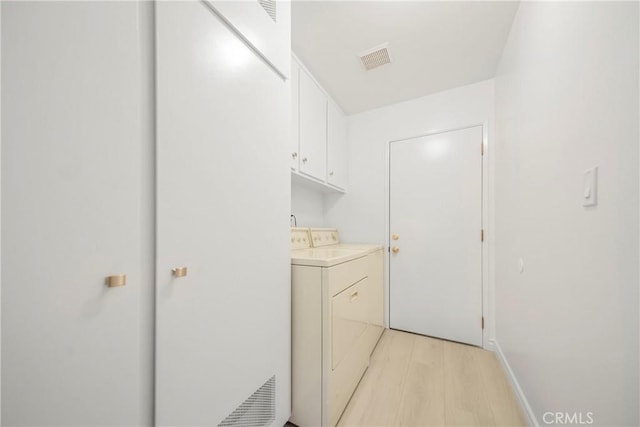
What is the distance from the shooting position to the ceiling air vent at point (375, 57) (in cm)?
162

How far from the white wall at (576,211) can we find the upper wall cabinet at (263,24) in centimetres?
111

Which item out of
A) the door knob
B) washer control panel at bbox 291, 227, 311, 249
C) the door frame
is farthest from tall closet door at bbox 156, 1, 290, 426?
the door frame

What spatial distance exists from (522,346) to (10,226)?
2.06 meters

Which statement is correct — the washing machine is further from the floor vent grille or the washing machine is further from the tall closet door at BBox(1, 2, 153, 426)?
the tall closet door at BBox(1, 2, 153, 426)

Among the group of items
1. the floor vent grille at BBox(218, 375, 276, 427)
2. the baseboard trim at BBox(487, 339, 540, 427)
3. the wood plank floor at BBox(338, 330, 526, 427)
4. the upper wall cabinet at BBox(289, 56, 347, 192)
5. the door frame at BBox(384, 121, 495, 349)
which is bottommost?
the wood plank floor at BBox(338, 330, 526, 427)

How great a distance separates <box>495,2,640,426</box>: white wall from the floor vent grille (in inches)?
44.2

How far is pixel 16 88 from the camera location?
1.38 feet

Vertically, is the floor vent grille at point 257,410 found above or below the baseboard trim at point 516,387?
above

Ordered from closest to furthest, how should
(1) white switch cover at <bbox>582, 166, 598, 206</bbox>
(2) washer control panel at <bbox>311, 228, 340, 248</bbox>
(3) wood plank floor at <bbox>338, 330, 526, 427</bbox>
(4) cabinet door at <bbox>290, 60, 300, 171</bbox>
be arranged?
(1) white switch cover at <bbox>582, 166, 598, 206</bbox>
(3) wood plank floor at <bbox>338, 330, 526, 427</bbox>
(4) cabinet door at <bbox>290, 60, 300, 171</bbox>
(2) washer control panel at <bbox>311, 228, 340, 248</bbox>

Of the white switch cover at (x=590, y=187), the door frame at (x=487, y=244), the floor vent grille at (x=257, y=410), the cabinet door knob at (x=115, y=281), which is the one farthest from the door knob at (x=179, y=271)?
the door frame at (x=487, y=244)

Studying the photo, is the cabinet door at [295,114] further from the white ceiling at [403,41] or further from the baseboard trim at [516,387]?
the baseboard trim at [516,387]

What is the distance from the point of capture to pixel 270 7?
1.01 metres

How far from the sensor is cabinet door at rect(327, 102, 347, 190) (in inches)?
82.3

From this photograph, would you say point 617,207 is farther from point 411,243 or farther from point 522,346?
point 411,243
